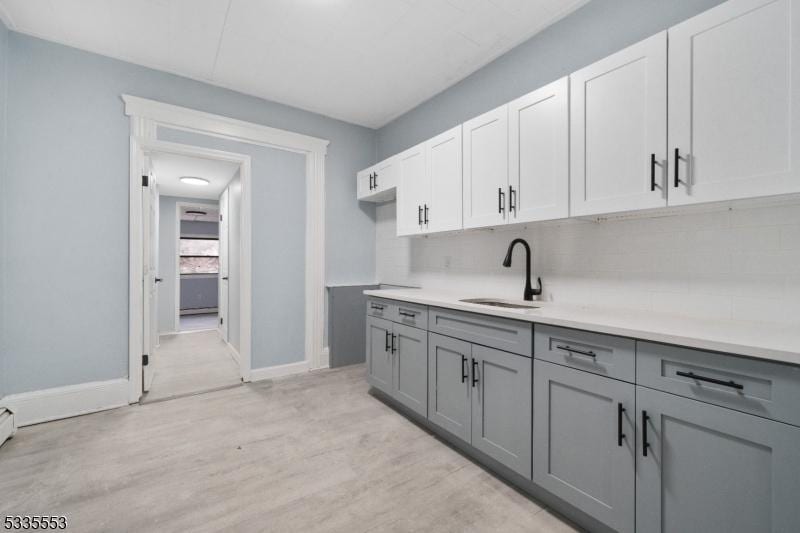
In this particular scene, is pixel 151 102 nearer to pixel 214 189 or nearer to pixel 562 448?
pixel 214 189

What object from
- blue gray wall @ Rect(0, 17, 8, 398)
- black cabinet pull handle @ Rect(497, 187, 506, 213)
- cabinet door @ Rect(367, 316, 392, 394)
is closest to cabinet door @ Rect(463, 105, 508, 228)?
black cabinet pull handle @ Rect(497, 187, 506, 213)

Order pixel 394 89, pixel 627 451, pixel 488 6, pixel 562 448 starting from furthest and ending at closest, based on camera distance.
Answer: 1. pixel 394 89
2. pixel 488 6
3. pixel 562 448
4. pixel 627 451

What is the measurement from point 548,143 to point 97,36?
3407 mm

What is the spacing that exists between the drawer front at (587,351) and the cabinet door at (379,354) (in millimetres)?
1385

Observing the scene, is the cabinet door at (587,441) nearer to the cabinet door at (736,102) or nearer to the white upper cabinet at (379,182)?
the cabinet door at (736,102)

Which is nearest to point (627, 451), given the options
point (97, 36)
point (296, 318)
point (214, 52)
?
point (296, 318)

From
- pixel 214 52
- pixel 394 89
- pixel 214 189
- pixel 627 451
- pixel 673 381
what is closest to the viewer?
pixel 673 381

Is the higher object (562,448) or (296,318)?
(296,318)

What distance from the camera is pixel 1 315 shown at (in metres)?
2.47

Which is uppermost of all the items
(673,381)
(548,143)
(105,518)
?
(548,143)

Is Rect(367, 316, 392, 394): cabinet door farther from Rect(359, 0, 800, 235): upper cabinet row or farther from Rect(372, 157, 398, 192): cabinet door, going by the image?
Rect(372, 157, 398, 192): cabinet door

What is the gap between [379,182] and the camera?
146 inches

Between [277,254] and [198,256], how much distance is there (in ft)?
21.5

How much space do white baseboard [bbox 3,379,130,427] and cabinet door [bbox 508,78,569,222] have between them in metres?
3.48
